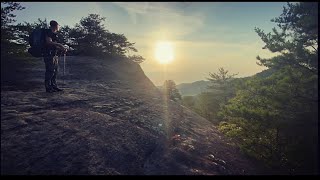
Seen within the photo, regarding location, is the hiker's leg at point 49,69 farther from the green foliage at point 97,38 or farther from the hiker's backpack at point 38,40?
the green foliage at point 97,38

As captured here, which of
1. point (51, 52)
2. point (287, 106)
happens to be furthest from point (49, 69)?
point (287, 106)

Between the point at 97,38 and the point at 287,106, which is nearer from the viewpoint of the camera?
the point at 287,106

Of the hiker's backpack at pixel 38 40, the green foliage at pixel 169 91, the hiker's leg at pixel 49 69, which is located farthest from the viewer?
the green foliage at pixel 169 91

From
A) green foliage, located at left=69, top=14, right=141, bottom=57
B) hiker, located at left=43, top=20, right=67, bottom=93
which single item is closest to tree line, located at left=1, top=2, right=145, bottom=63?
green foliage, located at left=69, top=14, right=141, bottom=57

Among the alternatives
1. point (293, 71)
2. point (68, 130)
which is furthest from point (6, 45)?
point (293, 71)

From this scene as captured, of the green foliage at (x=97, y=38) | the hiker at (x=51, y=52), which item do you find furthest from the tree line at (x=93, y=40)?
the hiker at (x=51, y=52)

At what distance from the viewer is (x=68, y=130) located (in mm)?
6762

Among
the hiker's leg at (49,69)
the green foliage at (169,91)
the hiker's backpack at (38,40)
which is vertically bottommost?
the green foliage at (169,91)

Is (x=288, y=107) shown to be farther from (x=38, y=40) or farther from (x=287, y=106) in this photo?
(x=38, y=40)

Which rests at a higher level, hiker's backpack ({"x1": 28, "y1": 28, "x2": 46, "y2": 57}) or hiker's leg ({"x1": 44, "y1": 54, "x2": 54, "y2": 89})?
hiker's backpack ({"x1": 28, "y1": 28, "x2": 46, "y2": 57})

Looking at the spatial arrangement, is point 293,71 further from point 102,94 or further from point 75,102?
point 75,102

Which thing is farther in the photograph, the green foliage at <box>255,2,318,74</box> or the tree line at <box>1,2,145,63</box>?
the tree line at <box>1,2,145,63</box>

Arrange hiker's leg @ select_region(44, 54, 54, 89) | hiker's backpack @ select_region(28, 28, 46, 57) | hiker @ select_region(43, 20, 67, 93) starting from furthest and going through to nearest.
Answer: hiker's leg @ select_region(44, 54, 54, 89) → hiker @ select_region(43, 20, 67, 93) → hiker's backpack @ select_region(28, 28, 46, 57)

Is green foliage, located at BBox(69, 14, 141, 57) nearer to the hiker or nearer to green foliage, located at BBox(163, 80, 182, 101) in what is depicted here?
green foliage, located at BBox(163, 80, 182, 101)
